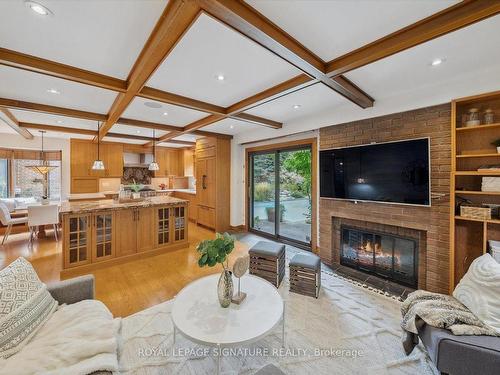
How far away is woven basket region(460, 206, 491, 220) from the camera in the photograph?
218cm

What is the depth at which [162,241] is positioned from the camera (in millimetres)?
4109

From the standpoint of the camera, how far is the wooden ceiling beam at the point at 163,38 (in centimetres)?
133

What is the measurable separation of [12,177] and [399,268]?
8.93 m

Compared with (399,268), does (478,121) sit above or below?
above

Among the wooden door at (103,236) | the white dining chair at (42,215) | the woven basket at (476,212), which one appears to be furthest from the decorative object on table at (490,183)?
the white dining chair at (42,215)

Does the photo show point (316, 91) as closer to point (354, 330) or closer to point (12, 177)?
point (354, 330)

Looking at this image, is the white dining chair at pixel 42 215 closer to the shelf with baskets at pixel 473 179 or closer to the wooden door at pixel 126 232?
the wooden door at pixel 126 232

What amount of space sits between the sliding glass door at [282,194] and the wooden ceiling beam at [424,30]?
94.8 inches

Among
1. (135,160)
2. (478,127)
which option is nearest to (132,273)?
(478,127)

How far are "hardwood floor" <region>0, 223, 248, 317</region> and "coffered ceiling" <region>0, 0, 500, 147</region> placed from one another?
2.43 metres

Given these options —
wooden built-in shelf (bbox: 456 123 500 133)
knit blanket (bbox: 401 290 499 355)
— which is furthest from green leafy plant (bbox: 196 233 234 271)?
wooden built-in shelf (bbox: 456 123 500 133)

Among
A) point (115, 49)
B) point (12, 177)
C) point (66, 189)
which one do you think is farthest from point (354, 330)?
point (12, 177)

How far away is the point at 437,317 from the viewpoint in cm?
147

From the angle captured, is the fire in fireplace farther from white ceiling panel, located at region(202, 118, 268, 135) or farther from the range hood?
the range hood
